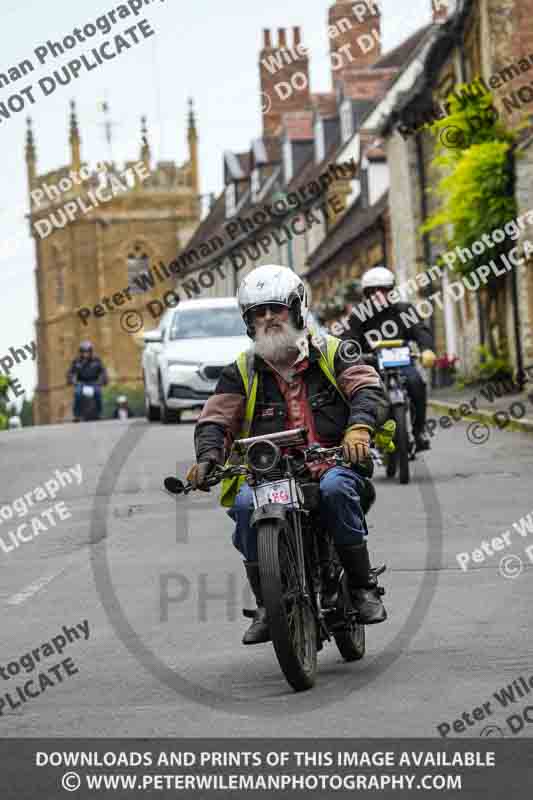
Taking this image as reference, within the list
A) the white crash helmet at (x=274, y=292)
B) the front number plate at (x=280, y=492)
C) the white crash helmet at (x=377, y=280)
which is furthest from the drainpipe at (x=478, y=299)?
the front number plate at (x=280, y=492)

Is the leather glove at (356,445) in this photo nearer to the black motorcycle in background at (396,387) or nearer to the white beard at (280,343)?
the white beard at (280,343)

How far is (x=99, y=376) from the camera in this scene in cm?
3198

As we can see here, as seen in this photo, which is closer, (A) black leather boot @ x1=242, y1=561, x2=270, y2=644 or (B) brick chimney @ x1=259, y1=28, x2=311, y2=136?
(A) black leather boot @ x1=242, y1=561, x2=270, y2=644

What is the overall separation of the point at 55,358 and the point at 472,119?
8303cm

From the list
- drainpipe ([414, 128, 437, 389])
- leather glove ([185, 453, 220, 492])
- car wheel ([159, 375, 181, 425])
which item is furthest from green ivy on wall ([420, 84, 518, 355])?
leather glove ([185, 453, 220, 492])

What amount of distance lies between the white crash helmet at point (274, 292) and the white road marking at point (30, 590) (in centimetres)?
326

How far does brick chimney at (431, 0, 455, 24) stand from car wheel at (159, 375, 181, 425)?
13164 millimetres

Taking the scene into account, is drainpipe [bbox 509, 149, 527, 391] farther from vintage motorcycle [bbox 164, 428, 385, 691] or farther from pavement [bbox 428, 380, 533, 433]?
vintage motorcycle [bbox 164, 428, 385, 691]

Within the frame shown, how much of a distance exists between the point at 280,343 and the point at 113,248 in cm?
10083

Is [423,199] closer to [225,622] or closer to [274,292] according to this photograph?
[225,622]

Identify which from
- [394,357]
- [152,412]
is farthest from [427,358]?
[152,412]

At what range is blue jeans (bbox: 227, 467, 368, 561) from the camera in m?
6.41

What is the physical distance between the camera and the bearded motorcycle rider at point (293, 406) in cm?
648
